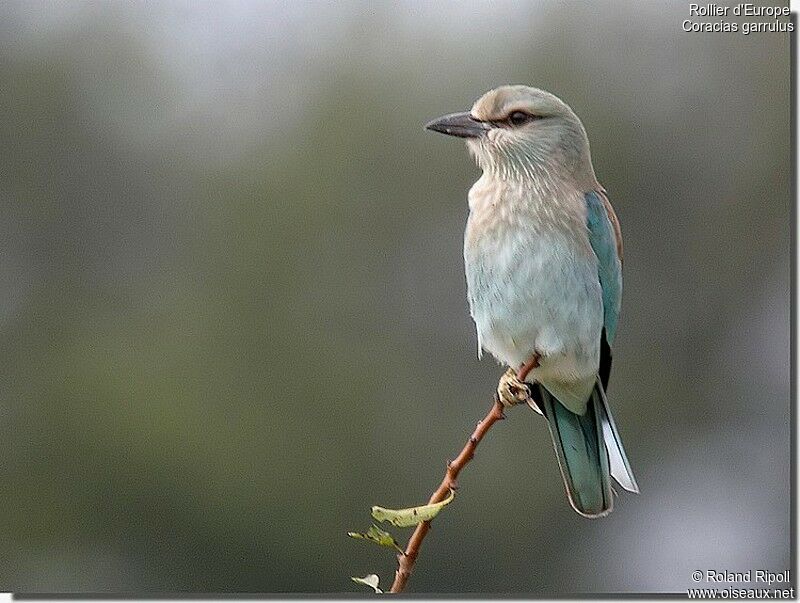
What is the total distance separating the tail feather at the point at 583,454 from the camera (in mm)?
2199

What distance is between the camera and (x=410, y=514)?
1379 millimetres

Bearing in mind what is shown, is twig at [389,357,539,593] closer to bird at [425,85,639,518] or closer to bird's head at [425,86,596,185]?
bird at [425,85,639,518]

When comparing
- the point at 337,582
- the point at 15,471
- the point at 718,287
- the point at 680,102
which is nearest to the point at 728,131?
the point at 680,102

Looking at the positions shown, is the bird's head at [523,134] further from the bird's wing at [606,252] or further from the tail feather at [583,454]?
the tail feather at [583,454]

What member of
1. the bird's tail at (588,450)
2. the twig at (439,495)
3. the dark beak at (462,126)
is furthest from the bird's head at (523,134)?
the twig at (439,495)

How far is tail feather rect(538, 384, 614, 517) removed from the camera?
220 centimetres

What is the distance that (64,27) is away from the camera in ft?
19.1

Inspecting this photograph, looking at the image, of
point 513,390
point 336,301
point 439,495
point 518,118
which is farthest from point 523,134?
point 336,301

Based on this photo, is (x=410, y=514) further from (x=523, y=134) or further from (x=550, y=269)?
(x=523, y=134)

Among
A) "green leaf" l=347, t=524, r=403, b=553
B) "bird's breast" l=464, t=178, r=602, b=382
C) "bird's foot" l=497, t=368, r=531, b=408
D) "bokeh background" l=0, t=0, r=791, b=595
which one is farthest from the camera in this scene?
"bokeh background" l=0, t=0, r=791, b=595

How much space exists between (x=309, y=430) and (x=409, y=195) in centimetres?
106

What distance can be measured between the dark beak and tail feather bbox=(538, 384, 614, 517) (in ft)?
1.56

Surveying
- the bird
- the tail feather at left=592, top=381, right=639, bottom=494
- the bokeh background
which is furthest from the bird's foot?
the bokeh background

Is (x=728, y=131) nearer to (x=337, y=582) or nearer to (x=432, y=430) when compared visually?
(x=432, y=430)
